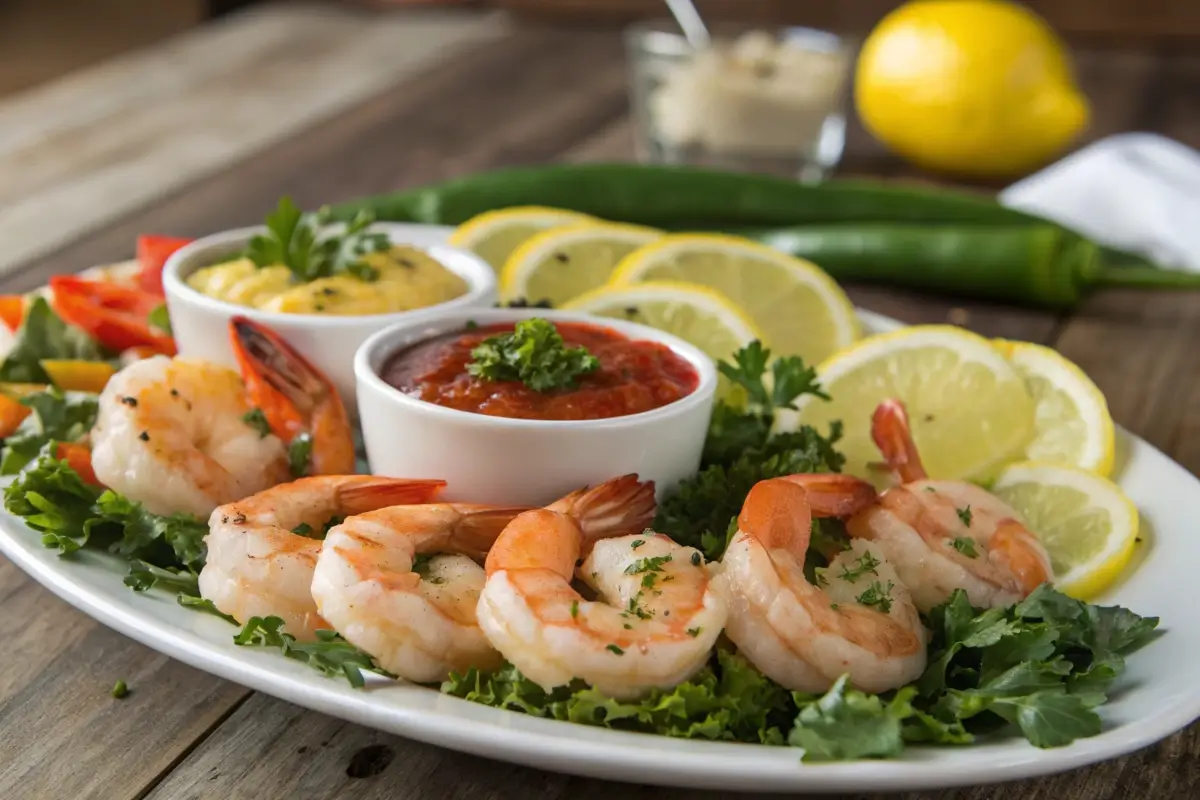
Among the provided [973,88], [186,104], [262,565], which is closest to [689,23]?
[973,88]

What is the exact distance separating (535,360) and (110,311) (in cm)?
121

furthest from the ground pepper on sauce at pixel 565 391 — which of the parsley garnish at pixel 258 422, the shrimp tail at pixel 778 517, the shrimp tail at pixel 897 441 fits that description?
the shrimp tail at pixel 778 517

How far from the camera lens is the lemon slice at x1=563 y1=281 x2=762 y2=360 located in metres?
2.93

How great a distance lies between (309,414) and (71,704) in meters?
0.69

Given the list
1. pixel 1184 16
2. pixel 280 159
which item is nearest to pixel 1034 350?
pixel 280 159

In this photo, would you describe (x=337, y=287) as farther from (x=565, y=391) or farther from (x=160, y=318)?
(x=565, y=391)

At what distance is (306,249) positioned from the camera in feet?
9.68

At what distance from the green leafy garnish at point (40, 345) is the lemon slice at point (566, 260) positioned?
939 mm

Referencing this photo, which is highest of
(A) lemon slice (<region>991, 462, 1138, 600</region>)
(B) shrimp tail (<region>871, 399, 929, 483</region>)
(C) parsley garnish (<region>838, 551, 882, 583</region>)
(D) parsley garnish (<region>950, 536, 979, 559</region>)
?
(C) parsley garnish (<region>838, 551, 882, 583</region>)

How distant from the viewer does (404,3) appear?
7965 millimetres

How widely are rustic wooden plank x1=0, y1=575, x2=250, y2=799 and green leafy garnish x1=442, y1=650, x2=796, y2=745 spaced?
0.45 meters

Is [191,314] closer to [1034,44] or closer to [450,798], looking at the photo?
[450,798]

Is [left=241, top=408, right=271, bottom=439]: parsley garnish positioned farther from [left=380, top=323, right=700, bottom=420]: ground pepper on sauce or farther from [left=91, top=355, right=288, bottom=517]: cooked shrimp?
[left=380, top=323, right=700, bottom=420]: ground pepper on sauce

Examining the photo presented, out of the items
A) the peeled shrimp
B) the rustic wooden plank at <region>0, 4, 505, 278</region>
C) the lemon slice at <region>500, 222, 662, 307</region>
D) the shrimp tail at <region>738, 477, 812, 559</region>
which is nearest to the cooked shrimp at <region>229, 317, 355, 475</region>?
the peeled shrimp
